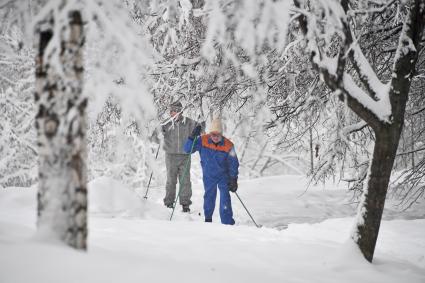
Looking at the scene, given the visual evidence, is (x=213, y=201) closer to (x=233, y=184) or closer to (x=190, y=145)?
(x=233, y=184)

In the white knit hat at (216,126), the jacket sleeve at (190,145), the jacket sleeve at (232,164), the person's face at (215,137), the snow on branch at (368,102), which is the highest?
the snow on branch at (368,102)

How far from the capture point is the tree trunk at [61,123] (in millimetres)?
2100

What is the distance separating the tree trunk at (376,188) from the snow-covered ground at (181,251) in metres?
0.15

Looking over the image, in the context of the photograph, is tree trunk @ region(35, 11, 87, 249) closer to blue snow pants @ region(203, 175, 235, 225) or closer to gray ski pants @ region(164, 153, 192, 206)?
blue snow pants @ region(203, 175, 235, 225)

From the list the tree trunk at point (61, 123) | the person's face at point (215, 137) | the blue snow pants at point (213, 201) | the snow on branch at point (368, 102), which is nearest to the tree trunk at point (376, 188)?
the snow on branch at point (368, 102)

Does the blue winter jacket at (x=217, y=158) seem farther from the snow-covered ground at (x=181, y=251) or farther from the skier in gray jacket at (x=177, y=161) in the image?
the snow-covered ground at (x=181, y=251)

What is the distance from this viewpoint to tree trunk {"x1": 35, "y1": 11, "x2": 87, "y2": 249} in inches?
82.7

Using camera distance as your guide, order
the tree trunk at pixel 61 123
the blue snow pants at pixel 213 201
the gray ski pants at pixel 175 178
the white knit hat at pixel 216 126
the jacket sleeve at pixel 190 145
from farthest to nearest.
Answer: the gray ski pants at pixel 175 178 < the jacket sleeve at pixel 190 145 < the blue snow pants at pixel 213 201 < the white knit hat at pixel 216 126 < the tree trunk at pixel 61 123

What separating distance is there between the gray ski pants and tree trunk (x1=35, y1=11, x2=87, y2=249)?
204 inches

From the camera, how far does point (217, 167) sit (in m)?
6.54

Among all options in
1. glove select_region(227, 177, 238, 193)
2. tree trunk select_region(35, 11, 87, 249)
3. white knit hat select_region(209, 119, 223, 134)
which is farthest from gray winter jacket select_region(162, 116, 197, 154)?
tree trunk select_region(35, 11, 87, 249)

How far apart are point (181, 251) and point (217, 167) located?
10.8ft

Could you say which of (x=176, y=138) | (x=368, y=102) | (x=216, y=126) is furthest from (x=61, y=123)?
(x=176, y=138)

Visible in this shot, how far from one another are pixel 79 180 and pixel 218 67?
290cm
